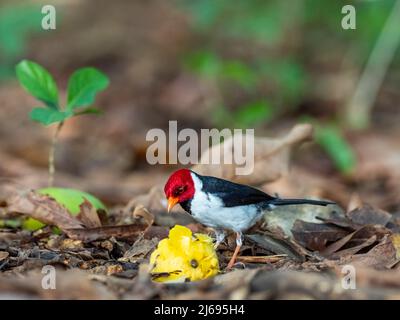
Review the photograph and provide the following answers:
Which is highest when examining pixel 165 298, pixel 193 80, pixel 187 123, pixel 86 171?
pixel 193 80

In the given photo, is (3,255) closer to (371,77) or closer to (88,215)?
(88,215)

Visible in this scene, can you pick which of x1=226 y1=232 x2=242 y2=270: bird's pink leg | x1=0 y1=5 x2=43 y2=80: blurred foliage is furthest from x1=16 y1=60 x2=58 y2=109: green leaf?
x1=0 y1=5 x2=43 y2=80: blurred foliage

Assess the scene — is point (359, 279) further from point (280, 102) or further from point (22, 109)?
point (22, 109)

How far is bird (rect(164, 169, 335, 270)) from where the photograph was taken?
4.14 meters

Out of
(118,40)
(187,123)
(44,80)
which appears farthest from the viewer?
(118,40)

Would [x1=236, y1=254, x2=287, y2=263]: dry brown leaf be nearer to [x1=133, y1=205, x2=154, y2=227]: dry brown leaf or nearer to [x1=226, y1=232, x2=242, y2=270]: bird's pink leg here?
[x1=226, y1=232, x2=242, y2=270]: bird's pink leg

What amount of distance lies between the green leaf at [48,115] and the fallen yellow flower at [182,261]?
1313 mm

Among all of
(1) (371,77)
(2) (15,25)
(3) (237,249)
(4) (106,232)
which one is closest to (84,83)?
(4) (106,232)

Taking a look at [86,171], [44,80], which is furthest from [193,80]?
[44,80]

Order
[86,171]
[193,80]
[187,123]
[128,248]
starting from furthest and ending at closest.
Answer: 1. [193,80]
2. [187,123]
3. [86,171]
4. [128,248]

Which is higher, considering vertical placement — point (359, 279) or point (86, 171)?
point (86, 171)

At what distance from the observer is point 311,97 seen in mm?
10828

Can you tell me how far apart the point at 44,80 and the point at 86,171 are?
131 inches

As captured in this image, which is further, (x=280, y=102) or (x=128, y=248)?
(x=280, y=102)
